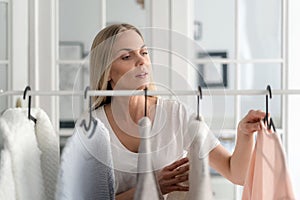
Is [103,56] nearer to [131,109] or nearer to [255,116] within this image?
[131,109]

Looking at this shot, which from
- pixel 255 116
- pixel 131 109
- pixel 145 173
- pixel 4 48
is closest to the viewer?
pixel 145 173

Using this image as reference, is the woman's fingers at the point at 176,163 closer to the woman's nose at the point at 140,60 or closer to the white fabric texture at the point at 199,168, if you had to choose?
the white fabric texture at the point at 199,168

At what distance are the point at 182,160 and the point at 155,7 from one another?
0.96 m

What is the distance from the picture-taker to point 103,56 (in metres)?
1.44

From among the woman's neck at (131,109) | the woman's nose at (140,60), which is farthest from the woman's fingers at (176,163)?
the woman's nose at (140,60)

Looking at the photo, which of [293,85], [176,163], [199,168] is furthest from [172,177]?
[293,85]

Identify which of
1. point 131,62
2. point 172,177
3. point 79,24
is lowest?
point 172,177

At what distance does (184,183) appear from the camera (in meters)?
1.39

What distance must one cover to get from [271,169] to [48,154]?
0.50m

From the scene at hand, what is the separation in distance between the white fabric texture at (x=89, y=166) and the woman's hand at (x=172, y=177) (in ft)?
0.42

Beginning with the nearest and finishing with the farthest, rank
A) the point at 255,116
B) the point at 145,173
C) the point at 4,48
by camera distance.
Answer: the point at 145,173, the point at 255,116, the point at 4,48

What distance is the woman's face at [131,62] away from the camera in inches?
53.5

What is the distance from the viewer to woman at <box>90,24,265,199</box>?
1369 mm

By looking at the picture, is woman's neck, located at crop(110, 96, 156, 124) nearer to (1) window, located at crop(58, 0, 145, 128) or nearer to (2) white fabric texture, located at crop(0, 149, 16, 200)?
(2) white fabric texture, located at crop(0, 149, 16, 200)
